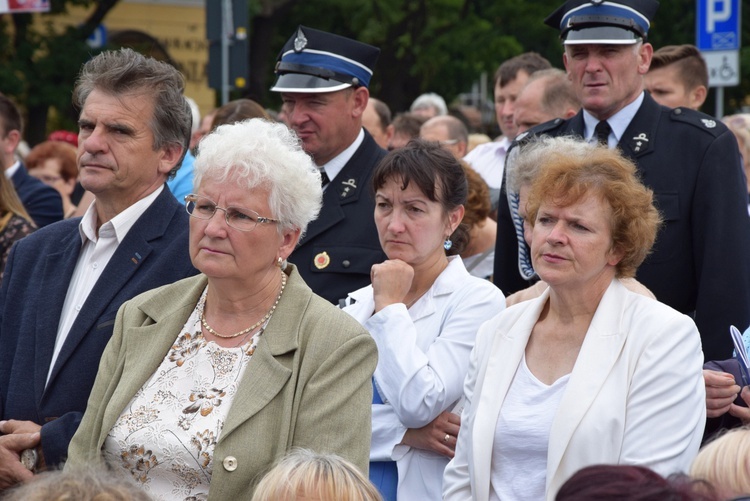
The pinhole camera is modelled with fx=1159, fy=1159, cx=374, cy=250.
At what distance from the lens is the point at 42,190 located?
301 inches

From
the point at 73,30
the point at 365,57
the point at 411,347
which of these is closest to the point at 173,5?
the point at 73,30

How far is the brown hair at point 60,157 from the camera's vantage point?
32.3ft

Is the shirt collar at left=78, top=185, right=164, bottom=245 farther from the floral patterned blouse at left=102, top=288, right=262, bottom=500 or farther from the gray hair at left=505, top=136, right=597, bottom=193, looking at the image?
the gray hair at left=505, top=136, right=597, bottom=193

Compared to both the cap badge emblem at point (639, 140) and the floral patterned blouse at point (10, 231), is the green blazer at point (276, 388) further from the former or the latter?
the floral patterned blouse at point (10, 231)

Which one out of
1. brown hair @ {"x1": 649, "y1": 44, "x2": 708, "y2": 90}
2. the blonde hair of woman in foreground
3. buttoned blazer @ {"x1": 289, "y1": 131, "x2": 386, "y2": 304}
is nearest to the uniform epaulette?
buttoned blazer @ {"x1": 289, "y1": 131, "x2": 386, "y2": 304}

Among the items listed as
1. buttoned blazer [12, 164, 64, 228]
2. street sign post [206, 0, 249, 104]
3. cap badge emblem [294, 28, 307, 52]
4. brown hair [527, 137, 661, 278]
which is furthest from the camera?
street sign post [206, 0, 249, 104]

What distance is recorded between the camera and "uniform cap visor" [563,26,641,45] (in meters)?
5.04

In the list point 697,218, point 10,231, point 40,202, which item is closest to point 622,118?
point 697,218

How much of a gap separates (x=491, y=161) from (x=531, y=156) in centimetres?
333

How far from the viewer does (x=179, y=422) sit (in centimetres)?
362

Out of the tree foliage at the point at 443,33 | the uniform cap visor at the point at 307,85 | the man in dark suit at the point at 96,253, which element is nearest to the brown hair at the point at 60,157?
the uniform cap visor at the point at 307,85

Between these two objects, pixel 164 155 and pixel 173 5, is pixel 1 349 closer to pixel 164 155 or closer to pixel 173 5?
pixel 164 155

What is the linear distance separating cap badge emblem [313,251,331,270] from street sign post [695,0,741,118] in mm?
6984

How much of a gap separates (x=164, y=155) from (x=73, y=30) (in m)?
17.7
